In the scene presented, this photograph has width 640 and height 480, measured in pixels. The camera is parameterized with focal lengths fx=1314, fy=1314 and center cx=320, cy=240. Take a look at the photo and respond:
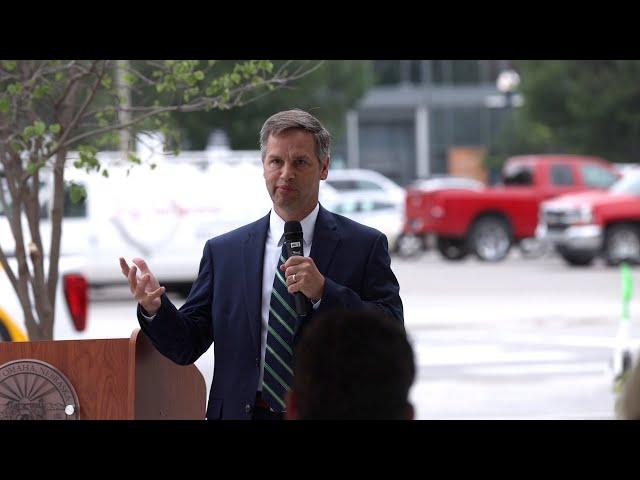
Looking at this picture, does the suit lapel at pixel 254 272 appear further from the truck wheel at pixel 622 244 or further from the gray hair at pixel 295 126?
the truck wheel at pixel 622 244

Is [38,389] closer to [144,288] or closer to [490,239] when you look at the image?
[144,288]

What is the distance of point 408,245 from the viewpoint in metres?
30.6

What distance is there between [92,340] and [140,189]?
1482 centimetres

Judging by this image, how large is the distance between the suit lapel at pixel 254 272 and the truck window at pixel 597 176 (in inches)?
1043

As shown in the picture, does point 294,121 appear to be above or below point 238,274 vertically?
above

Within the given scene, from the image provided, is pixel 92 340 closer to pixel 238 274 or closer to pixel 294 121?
pixel 238 274

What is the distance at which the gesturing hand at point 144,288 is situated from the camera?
3.73 metres

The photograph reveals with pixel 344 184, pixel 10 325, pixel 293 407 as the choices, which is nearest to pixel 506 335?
pixel 10 325

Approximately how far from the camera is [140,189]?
61.3 ft

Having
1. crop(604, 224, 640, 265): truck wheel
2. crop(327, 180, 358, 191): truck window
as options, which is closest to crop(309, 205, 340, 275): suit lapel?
crop(604, 224, 640, 265): truck wheel

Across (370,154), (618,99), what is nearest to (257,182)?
(618,99)

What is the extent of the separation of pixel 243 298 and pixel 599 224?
70.0ft
